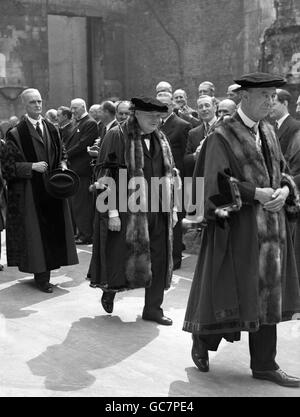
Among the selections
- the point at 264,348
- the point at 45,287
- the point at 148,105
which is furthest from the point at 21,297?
the point at 264,348

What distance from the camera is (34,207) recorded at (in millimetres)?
6785

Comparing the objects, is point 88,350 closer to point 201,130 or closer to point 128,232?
point 128,232

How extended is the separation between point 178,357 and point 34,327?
4.55 feet

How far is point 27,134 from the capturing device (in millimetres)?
6836

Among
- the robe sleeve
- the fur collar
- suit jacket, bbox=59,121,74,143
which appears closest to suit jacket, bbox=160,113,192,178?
the robe sleeve

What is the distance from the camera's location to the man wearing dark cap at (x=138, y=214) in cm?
546

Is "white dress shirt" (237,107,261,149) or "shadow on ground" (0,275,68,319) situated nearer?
"white dress shirt" (237,107,261,149)

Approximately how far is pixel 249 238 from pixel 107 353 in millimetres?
1446

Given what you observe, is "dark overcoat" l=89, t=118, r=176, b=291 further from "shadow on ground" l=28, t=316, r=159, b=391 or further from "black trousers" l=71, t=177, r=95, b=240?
"black trousers" l=71, t=177, r=95, b=240

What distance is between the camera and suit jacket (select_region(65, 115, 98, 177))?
9.77 m

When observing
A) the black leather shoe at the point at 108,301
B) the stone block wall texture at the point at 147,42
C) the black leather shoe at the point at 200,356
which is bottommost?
the black leather shoe at the point at 108,301

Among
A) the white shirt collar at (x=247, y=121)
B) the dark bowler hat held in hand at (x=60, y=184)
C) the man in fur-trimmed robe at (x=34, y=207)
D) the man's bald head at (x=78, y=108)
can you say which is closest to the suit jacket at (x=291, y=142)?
the white shirt collar at (x=247, y=121)

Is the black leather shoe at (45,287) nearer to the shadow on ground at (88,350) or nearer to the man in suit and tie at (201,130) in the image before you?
the shadow on ground at (88,350)

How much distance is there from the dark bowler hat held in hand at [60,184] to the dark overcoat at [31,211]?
137 mm
